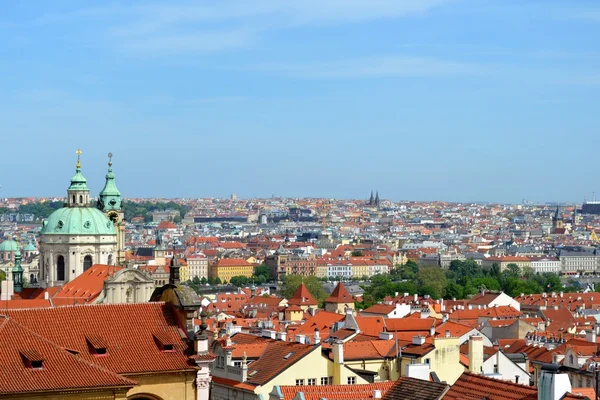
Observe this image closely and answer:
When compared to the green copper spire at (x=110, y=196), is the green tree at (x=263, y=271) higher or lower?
lower

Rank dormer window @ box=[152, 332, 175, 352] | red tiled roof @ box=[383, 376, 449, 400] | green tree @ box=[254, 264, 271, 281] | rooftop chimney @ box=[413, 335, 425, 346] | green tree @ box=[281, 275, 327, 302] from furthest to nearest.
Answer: green tree @ box=[254, 264, 271, 281], green tree @ box=[281, 275, 327, 302], rooftop chimney @ box=[413, 335, 425, 346], red tiled roof @ box=[383, 376, 449, 400], dormer window @ box=[152, 332, 175, 352]

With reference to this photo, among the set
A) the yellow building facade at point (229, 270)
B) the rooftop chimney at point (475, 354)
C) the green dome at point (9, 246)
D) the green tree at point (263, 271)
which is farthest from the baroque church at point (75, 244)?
the yellow building facade at point (229, 270)

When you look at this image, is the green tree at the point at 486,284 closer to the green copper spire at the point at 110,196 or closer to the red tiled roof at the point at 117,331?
the green copper spire at the point at 110,196

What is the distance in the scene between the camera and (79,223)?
263 ft

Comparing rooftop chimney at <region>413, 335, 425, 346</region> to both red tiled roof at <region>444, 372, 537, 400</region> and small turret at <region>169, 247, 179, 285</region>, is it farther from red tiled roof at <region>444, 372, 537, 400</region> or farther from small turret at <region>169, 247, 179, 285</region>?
red tiled roof at <region>444, 372, 537, 400</region>

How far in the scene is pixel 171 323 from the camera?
2456 centimetres

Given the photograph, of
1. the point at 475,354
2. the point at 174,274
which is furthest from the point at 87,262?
the point at 174,274

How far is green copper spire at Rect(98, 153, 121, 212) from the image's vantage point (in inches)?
3529

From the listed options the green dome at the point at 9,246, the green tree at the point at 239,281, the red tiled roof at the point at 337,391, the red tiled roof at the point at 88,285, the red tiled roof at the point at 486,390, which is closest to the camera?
the red tiled roof at the point at 486,390

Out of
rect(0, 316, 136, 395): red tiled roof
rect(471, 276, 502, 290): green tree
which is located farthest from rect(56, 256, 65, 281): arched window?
rect(0, 316, 136, 395): red tiled roof

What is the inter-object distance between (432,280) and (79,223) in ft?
174

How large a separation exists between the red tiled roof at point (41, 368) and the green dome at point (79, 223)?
57.8 metres

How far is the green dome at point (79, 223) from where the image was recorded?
8019cm

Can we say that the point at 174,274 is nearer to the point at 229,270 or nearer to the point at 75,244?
the point at 75,244
